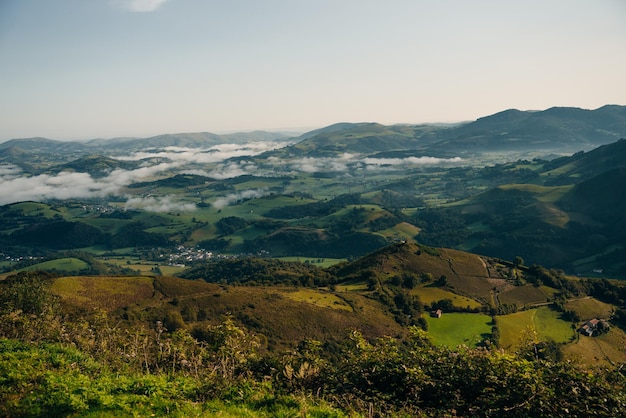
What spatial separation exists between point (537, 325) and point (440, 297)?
2789 centimetres

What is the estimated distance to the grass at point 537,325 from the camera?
9594 centimetres

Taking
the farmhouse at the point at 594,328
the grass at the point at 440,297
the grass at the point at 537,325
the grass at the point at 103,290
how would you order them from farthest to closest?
1. the grass at the point at 440,297
2. the farmhouse at the point at 594,328
3. the grass at the point at 537,325
4. the grass at the point at 103,290

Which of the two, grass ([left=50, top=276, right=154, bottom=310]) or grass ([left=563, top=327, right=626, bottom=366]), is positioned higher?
grass ([left=50, top=276, right=154, bottom=310])

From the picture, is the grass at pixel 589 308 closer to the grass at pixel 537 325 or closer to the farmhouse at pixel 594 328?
the grass at pixel 537 325

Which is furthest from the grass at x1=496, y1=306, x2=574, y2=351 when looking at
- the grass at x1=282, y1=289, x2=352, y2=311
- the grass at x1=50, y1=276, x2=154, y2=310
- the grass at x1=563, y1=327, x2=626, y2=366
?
the grass at x1=50, y1=276, x2=154, y2=310

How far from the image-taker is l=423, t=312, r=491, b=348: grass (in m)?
95.1

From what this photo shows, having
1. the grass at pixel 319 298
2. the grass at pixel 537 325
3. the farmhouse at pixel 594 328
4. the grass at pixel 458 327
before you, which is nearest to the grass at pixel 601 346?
the farmhouse at pixel 594 328

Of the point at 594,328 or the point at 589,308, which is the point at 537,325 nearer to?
the point at 594,328

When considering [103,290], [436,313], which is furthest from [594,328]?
[103,290]

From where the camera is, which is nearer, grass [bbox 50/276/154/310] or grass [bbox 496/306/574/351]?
grass [bbox 50/276/154/310]

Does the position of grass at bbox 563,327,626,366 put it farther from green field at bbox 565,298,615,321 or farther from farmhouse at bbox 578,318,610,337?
green field at bbox 565,298,615,321

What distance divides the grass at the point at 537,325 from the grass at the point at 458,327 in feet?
13.6

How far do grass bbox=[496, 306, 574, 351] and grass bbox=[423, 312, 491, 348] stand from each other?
413 centimetres

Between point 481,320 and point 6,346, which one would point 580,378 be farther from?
point 481,320
